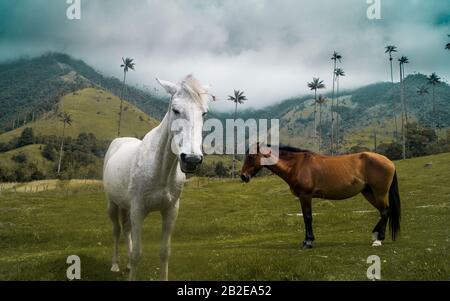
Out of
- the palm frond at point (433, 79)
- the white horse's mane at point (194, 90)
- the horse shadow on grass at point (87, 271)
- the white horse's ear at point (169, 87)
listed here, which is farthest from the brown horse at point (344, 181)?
the palm frond at point (433, 79)

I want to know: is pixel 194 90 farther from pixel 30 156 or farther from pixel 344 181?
pixel 30 156

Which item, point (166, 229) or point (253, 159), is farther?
point (253, 159)

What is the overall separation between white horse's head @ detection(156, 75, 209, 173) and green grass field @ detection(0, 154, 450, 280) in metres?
5.03

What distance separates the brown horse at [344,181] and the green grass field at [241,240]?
3.17 ft

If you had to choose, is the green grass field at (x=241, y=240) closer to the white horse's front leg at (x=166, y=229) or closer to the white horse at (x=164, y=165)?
the white horse's front leg at (x=166, y=229)

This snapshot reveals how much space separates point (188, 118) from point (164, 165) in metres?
1.70

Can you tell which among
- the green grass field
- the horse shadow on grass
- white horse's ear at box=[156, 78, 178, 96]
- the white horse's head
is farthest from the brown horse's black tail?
white horse's ear at box=[156, 78, 178, 96]

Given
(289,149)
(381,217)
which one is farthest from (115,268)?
(381,217)

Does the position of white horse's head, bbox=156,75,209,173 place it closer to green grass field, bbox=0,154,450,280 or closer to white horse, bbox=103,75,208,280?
white horse, bbox=103,75,208,280

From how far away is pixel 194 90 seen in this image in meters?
6.79

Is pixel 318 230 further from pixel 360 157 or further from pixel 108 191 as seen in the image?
pixel 108 191
